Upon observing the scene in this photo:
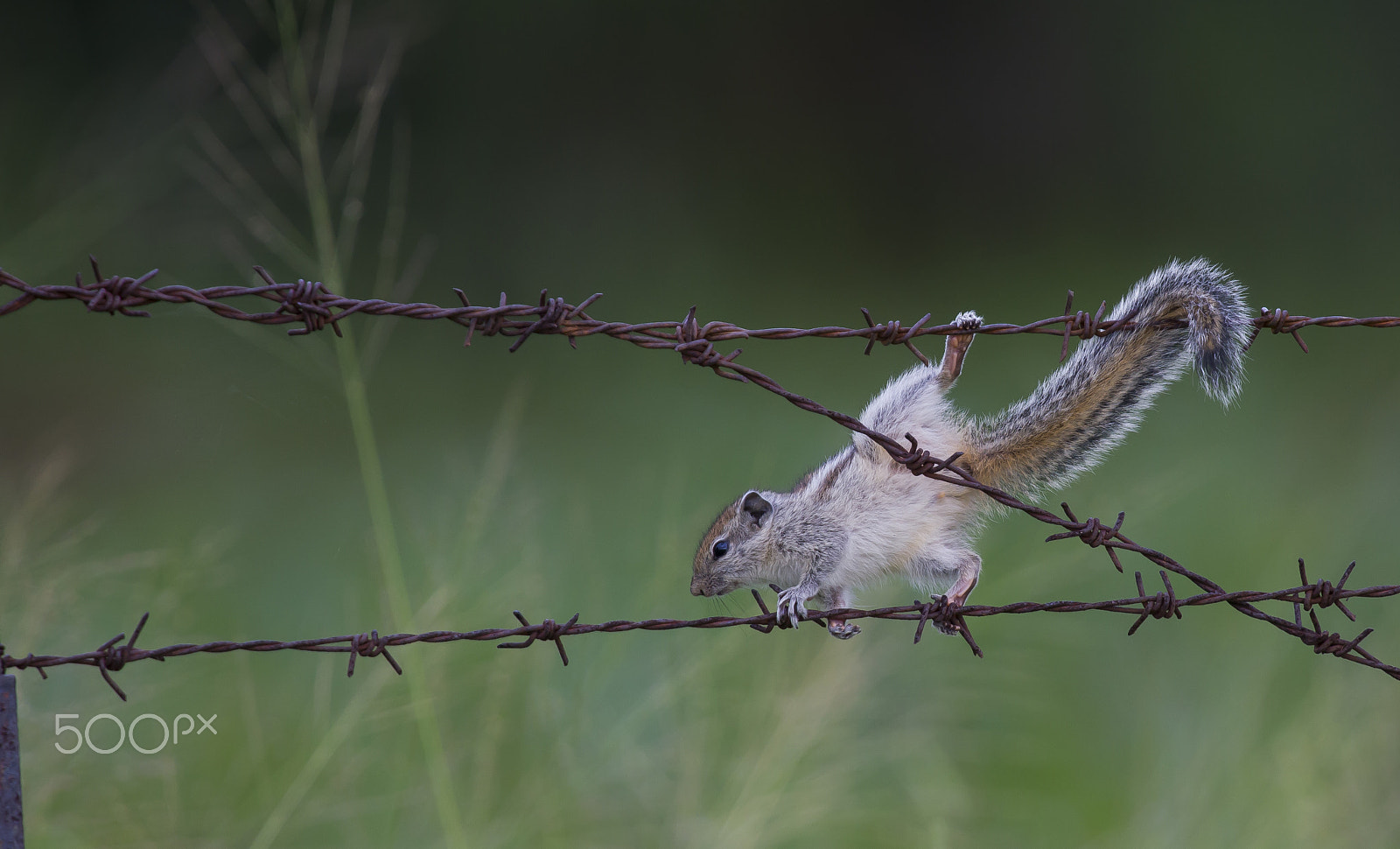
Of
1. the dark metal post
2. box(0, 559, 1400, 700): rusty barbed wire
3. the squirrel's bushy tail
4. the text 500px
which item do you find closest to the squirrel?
the squirrel's bushy tail

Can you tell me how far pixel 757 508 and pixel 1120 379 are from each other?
848 mm

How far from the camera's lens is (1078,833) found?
402 centimetres

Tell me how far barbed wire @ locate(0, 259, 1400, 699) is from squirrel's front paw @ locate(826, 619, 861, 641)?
18 cm

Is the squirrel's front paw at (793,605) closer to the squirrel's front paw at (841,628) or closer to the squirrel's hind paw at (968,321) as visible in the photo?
the squirrel's front paw at (841,628)

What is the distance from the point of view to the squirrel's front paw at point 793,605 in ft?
7.32

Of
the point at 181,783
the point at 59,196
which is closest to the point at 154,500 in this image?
the point at 59,196

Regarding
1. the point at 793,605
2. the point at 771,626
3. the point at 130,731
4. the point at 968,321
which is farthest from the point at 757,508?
the point at 130,731

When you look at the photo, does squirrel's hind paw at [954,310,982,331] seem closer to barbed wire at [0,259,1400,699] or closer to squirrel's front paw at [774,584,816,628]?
barbed wire at [0,259,1400,699]

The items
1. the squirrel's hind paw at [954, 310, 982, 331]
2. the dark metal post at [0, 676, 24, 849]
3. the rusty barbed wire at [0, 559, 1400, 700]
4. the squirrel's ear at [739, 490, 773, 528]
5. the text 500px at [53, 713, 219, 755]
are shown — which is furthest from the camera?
the text 500px at [53, 713, 219, 755]

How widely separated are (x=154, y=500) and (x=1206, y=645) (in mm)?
5788

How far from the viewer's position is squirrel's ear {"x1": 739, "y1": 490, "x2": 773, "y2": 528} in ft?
8.75

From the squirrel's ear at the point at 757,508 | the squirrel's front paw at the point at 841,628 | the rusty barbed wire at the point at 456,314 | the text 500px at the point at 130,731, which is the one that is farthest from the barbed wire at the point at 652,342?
the text 500px at the point at 130,731

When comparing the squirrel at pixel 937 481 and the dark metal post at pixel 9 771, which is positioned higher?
the squirrel at pixel 937 481

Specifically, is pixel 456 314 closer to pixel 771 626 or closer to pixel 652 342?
pixel 652 342
